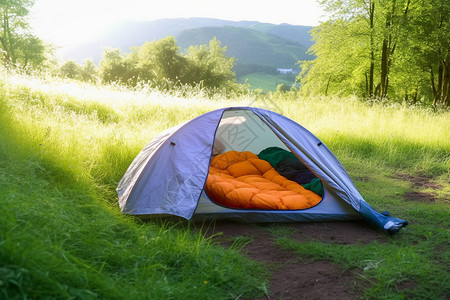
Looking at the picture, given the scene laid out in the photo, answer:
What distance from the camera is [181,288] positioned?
2.06 m

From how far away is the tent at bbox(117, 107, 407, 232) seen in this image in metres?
3.31

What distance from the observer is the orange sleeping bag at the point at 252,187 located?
3.62m

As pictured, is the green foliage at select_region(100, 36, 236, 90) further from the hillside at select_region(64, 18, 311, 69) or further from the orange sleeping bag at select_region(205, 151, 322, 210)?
the hillside at select_region(64, 18, 311, 69)

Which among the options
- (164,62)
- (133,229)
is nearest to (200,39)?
(164,62)

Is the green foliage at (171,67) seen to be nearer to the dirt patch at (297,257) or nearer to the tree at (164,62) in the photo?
the tree at (164,62)

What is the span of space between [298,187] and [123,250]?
2.42 m

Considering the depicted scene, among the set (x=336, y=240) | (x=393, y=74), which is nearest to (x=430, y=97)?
(x=393, y=74)

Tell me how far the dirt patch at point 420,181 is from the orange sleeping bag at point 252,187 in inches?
81.7

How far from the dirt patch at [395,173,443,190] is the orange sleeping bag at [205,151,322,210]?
2.08 meters

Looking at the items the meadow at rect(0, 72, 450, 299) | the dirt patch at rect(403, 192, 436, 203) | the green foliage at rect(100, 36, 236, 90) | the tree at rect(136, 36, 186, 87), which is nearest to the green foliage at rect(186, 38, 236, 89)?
the green foliage at rect(100, 36, 236, 90)

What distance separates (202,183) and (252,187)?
0.89 m

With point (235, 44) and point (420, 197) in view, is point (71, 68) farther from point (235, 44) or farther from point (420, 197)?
point (235, 44)

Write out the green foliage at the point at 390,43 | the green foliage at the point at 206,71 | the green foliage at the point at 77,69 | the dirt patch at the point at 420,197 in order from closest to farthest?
the dirt patch at the point at 420,197, the green foliage at the point at 390,43, the green foliage at the point at 206,71, the green foliage at the point at 77,69

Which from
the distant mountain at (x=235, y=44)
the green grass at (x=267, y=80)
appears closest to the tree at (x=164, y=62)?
the distant mountain at (x=235, y=44)
